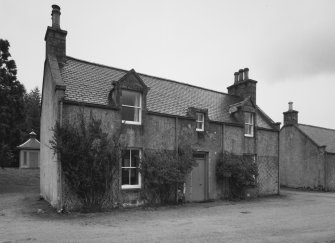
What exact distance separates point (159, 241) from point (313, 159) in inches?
946

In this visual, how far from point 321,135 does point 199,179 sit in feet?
64.3

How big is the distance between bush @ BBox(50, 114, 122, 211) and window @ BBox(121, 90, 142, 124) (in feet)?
6.17

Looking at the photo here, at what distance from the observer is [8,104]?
23.8 metres

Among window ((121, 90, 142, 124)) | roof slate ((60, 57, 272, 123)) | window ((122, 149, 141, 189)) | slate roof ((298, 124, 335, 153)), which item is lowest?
Result: window ((122, 149, 141, 189))

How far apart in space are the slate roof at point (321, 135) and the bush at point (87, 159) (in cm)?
2212

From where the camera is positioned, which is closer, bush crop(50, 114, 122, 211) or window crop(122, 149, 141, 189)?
bush crop(50, 114, 122, 211)

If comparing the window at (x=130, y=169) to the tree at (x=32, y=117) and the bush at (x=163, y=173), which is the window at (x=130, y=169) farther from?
the tree at (x=32, y=117)

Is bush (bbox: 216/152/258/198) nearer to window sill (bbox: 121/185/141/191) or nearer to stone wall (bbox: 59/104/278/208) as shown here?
stone wall (bbox: 59/104/278/208)

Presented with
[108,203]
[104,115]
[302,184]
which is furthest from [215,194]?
[302,184]

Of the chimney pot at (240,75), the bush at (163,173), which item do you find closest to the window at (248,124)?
the chimney pot at (240,75)

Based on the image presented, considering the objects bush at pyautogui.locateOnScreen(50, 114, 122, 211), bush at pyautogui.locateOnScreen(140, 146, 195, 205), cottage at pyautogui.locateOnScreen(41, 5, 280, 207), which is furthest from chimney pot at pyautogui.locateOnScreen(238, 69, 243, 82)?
bush at pyautogui.locateOnScreen(50, 114, 122, 211)

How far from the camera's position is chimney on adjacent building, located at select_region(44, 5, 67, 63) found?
16.4 m

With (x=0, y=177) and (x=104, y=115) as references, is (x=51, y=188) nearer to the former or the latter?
(x=104, y=115)

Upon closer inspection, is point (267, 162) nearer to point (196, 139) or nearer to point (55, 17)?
point (196, 139)
